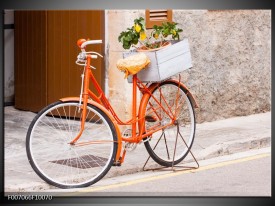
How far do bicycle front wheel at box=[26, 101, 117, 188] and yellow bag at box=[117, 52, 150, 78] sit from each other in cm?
50

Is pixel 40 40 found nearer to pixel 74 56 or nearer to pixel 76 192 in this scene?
pixel 74 56

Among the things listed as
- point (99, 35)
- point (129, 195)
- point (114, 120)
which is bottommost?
point (129, 195)

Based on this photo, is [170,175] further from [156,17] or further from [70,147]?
[156,17]

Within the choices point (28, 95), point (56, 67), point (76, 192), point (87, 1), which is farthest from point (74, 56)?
point (87, 1)

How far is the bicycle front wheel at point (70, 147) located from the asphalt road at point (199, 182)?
20 cm

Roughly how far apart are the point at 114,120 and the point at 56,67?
3.70 metres

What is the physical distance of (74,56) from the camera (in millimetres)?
11086

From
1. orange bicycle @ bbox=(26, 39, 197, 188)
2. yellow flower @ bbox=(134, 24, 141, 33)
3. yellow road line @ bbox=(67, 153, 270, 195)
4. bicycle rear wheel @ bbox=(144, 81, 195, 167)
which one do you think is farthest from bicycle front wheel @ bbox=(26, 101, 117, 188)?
yellow flower @ bbox=(134, 24, 141, 33)

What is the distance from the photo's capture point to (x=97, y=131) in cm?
884

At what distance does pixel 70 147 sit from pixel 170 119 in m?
1.26

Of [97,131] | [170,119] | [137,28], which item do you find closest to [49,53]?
[97,131]

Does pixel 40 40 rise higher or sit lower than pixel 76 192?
higher

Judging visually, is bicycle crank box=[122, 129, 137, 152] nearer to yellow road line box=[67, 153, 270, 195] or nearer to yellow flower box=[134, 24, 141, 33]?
yellow road line box=[67, 153, 270, 195]

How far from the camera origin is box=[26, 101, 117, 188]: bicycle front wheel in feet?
25.6
